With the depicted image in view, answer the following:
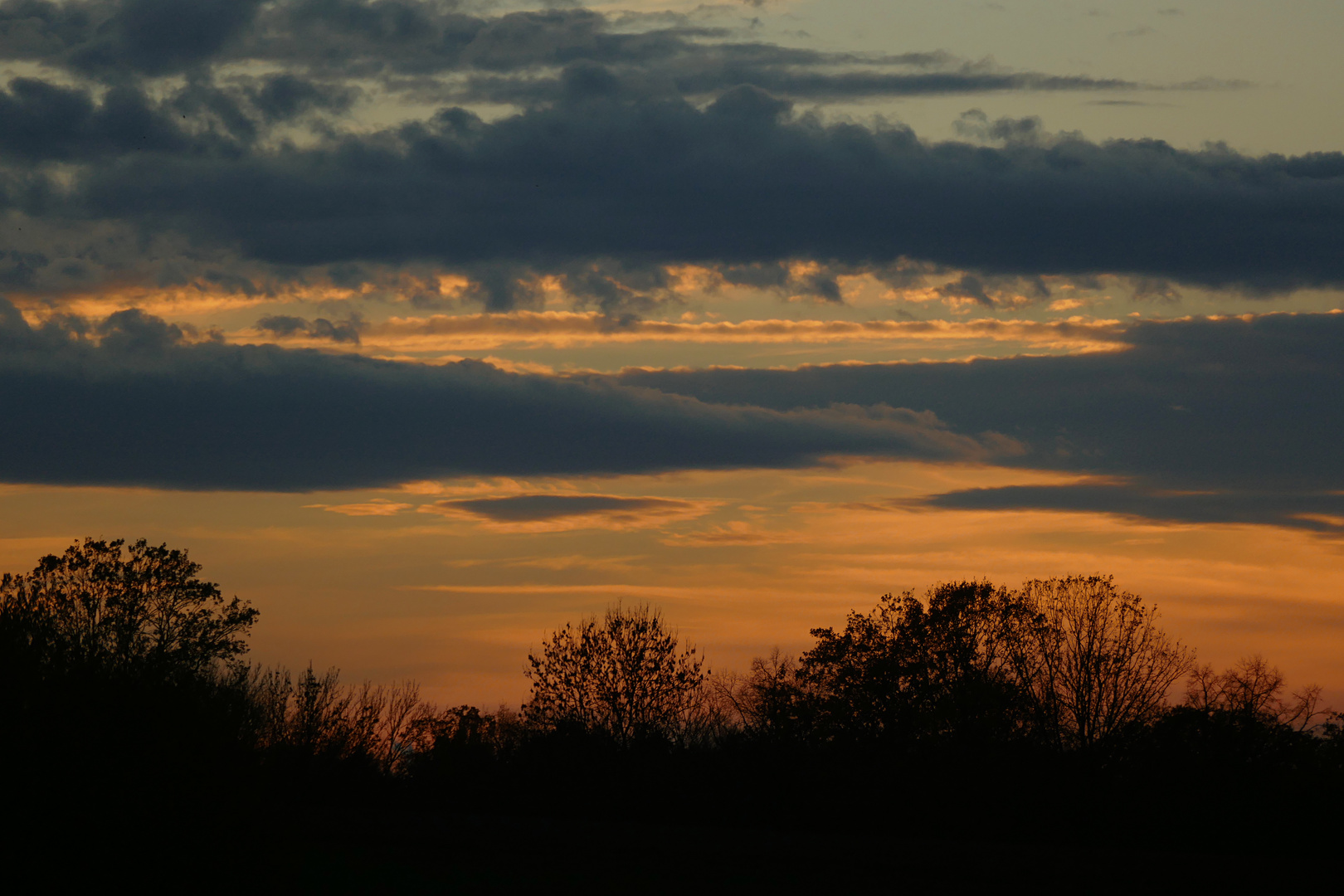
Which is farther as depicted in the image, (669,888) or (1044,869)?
(1044,869)

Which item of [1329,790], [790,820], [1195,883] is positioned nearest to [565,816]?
[790,820]

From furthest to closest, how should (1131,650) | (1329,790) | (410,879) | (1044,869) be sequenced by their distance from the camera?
(1131,650), (1329,790), (1044,869), (410,879)

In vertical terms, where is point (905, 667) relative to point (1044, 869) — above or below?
above

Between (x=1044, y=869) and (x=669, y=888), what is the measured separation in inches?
404

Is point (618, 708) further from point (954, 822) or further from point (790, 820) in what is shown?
point (954, 822)

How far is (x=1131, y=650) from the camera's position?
54031 mm

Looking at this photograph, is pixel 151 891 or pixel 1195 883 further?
pixel 1195 883

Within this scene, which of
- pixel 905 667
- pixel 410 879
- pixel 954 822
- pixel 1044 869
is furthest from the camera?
pixel 905 667

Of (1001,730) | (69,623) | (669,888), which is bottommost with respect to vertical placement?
(669,888)

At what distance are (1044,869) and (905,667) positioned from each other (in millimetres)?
18536

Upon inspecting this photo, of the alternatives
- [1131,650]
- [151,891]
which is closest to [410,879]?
[151,891]

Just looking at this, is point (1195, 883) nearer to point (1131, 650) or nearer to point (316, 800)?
point (1131, 650)

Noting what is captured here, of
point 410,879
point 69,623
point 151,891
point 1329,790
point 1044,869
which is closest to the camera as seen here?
point 151,891

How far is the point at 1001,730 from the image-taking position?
45031 mm
